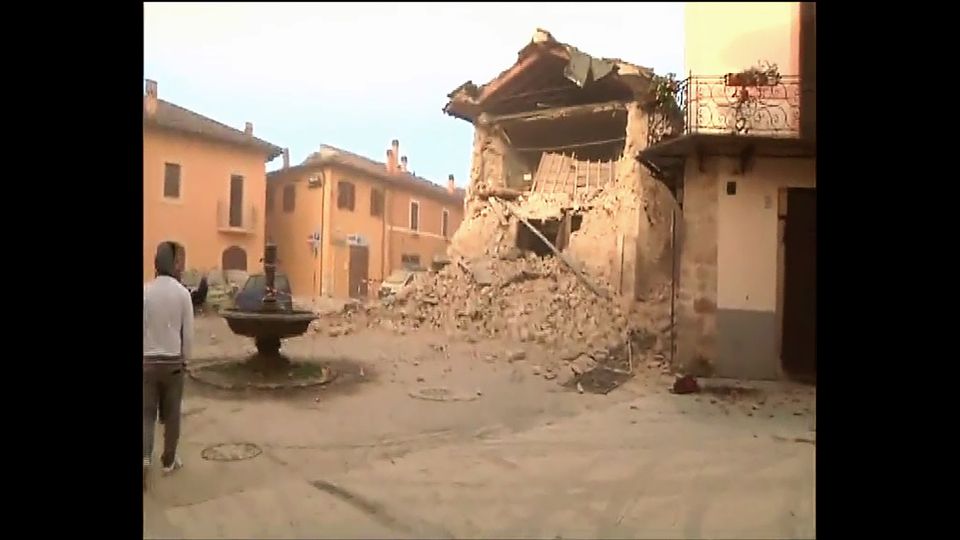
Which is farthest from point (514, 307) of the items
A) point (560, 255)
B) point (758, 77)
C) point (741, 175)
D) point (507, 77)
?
A: point (758, 77)

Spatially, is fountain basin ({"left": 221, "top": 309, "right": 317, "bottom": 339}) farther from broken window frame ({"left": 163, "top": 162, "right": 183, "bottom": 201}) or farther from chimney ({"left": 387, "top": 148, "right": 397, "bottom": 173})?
chimney ({"left": 387, "top": 148, "right": 397, "bottom": 173})

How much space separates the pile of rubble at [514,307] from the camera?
2520 mm

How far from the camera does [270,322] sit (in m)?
2.42

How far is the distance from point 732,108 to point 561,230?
81cm

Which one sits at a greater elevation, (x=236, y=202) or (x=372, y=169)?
(x=372, y=169)

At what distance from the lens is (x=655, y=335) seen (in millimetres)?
2570

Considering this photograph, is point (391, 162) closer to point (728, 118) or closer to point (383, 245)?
point (383, 245)
